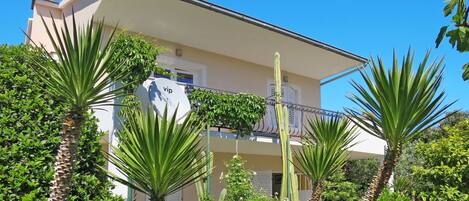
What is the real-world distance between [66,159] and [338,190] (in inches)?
473

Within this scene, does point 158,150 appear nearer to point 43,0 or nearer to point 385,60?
point 385,60

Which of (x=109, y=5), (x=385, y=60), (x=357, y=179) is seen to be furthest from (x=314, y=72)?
(x=385, y=60)

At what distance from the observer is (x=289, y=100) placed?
18.3 m

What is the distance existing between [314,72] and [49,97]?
14.3 meters

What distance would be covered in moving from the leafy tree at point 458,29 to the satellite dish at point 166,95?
756cm

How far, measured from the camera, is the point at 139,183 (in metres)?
4.70

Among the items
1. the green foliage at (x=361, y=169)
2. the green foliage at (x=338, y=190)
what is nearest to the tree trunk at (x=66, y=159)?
the green foliage at (x=338, y=190)

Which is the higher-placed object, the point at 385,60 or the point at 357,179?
the point at 385,60

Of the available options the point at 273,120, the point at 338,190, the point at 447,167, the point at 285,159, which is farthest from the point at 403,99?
the point at 338,190

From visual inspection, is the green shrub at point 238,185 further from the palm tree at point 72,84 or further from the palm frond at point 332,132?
the palm tree at point 72,84

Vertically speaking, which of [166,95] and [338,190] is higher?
[166,95]

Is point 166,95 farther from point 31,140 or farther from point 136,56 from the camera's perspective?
point 31,140

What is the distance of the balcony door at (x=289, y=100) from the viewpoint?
15.1 metres

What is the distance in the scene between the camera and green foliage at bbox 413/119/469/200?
10.1m
